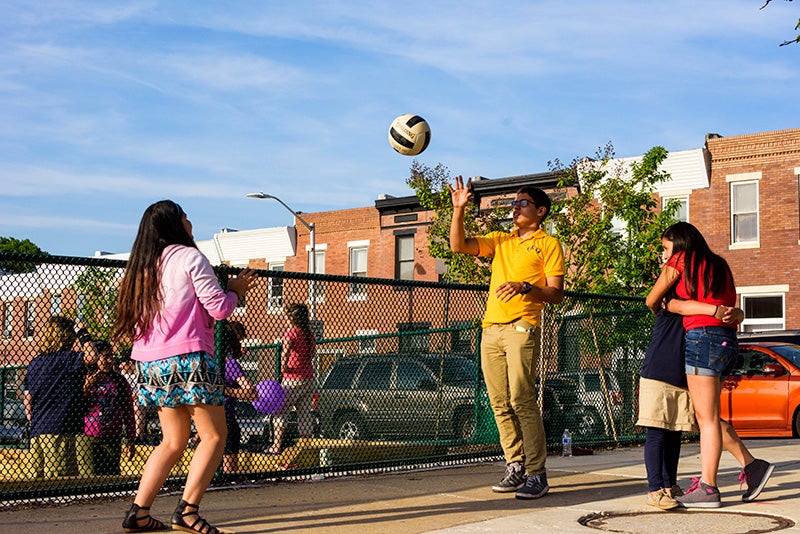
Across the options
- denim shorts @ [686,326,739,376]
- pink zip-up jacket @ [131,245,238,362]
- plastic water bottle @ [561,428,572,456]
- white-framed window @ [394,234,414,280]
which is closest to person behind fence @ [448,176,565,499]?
denim shorts @ [686,326,739,376]

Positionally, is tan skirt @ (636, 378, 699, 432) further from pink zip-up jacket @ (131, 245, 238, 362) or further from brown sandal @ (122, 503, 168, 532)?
brown sandal @ (122, 503, 168, 532)

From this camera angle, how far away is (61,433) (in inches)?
279

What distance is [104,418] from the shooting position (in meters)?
7.41

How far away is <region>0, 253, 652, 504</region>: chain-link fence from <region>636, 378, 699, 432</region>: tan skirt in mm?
2502

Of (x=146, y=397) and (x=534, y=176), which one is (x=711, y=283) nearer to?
(x=146, y=397)

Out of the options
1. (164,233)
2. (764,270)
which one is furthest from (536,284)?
(764,270)

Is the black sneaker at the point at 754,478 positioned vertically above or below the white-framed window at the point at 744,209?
below

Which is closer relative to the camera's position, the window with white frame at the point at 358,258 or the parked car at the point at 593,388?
the parked car at the point at 593,388

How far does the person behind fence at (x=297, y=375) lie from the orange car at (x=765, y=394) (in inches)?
321

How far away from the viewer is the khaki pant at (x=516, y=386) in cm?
A: 696

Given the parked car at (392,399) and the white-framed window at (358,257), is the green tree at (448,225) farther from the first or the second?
the white-framed window at (358,257)

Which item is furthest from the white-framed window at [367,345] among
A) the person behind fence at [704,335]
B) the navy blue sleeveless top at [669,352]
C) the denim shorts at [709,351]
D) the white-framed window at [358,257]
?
the white-framed window at [358,257]

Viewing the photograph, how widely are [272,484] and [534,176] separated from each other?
2785cm

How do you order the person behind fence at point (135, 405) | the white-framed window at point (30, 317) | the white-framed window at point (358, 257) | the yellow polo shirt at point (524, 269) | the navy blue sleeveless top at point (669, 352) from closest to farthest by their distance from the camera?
the navy blue sleeveless top at point (669, 352) < the yellow polo shirt at point (524, 269) < the white-framed window at point (30, 317) < the person behind fence at point (135, 405) < the white-framed window at point (358, 257)
